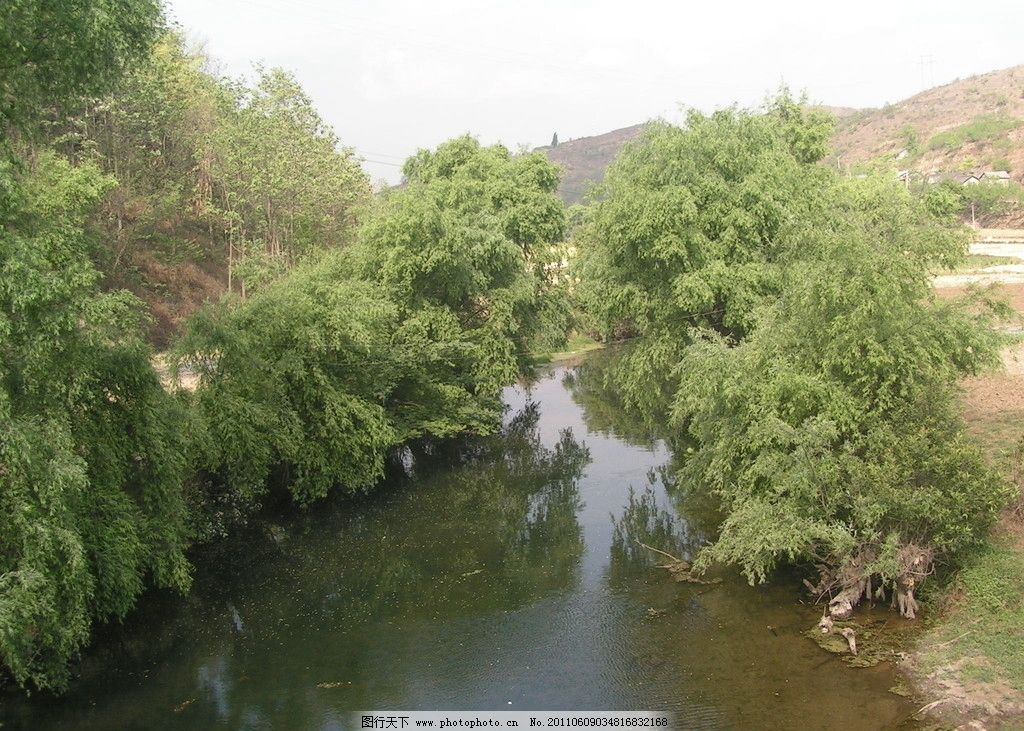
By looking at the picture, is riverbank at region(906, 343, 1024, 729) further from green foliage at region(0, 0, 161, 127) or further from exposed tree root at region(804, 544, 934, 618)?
green foliage at region(0, 0, 161, 127)

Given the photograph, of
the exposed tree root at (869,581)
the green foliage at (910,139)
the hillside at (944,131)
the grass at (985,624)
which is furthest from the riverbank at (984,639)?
the green foliage at (910,139)

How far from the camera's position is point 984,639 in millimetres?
15148

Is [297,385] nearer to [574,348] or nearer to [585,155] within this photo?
[574,348]

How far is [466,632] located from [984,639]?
908 centimetres

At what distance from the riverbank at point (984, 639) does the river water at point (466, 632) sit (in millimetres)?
655

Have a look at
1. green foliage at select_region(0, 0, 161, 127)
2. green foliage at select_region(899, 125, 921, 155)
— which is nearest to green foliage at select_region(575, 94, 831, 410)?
green foliage at select_region(0, 0, 161, 127)

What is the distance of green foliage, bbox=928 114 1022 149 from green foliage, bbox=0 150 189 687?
10581 centimetres

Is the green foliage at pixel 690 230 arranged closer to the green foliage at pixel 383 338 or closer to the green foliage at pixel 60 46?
the green foliage at pixel 383 338

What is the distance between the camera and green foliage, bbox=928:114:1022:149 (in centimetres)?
10194

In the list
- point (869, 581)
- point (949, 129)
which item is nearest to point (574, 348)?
point (869, 581)

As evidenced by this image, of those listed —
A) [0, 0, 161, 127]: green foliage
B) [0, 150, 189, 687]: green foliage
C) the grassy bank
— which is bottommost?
the grassy bank

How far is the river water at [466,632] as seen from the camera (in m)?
14.9

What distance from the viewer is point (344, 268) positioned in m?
30.1

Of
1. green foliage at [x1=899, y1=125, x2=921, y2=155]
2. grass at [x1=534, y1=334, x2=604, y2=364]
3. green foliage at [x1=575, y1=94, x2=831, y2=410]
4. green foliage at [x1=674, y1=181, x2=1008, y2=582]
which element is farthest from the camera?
green foliage at [x1=899, y1=125, x2=921, y2=155]
